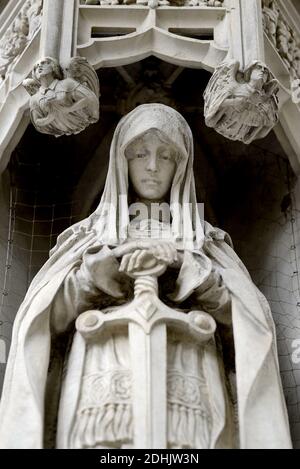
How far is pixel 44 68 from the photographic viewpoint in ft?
13.4

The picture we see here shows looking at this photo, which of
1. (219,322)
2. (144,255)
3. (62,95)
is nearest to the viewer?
(144,255)

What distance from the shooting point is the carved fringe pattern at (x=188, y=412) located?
342 centimetres

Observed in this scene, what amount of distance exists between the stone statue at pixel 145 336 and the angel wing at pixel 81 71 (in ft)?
0.70

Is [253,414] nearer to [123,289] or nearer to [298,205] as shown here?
[123,289]

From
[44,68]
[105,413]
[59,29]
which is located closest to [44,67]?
[44,68]

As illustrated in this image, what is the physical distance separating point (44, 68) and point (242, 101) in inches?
25.9

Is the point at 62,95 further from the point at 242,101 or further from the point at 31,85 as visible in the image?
the point at 242,101

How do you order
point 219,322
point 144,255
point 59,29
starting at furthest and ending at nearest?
point 59,29, point 219,322, point 144,255

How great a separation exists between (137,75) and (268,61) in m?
0.56

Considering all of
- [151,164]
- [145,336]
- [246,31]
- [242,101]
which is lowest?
[145,336]

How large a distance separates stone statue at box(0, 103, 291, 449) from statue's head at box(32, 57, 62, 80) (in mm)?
323

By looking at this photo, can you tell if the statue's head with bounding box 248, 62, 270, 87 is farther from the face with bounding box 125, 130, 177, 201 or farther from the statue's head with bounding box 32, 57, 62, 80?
the statue's head with bounding box 32, 57, 62, 80

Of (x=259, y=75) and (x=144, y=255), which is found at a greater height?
(x=259, y=75)
